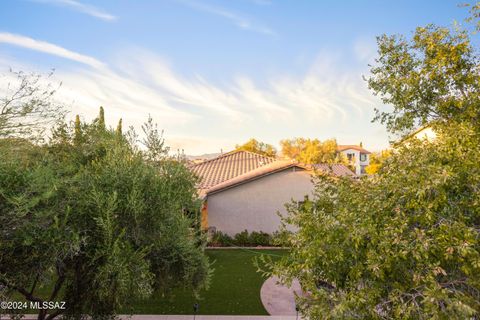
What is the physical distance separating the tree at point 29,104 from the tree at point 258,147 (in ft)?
153

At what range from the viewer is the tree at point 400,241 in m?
4.45

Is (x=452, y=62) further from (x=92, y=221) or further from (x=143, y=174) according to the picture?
(x=92, y=221)

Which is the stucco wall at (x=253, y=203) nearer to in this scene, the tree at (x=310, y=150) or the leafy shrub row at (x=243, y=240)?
the leafy shrub row at (x=243, y=240)

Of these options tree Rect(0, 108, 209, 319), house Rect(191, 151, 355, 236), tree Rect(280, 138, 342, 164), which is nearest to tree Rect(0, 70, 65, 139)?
tree Rect(0, 108, 209, 319)

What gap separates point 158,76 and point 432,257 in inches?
757

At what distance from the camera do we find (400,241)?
4609mm

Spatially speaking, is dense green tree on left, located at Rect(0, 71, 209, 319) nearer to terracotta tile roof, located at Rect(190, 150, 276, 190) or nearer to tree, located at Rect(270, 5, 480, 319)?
tree, located at Rect(270, 5, 480, 319)

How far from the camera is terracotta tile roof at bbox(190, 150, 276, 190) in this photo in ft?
90.0

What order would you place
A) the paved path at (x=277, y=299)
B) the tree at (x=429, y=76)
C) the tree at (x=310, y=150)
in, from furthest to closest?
the tree at (x=310, y=150) < the tree at (x=429, y=76) < the paved path at (x=277, y=299)

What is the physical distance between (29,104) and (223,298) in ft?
35.6

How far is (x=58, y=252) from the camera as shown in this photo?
642 centimetres

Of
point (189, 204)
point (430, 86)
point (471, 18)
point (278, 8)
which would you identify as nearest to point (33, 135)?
point (189, 204)

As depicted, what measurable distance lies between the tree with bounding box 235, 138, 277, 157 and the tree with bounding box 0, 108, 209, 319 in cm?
5111

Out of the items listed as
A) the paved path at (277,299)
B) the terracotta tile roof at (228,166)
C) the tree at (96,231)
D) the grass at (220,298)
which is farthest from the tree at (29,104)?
the terracotta tile roof at (228,166)
